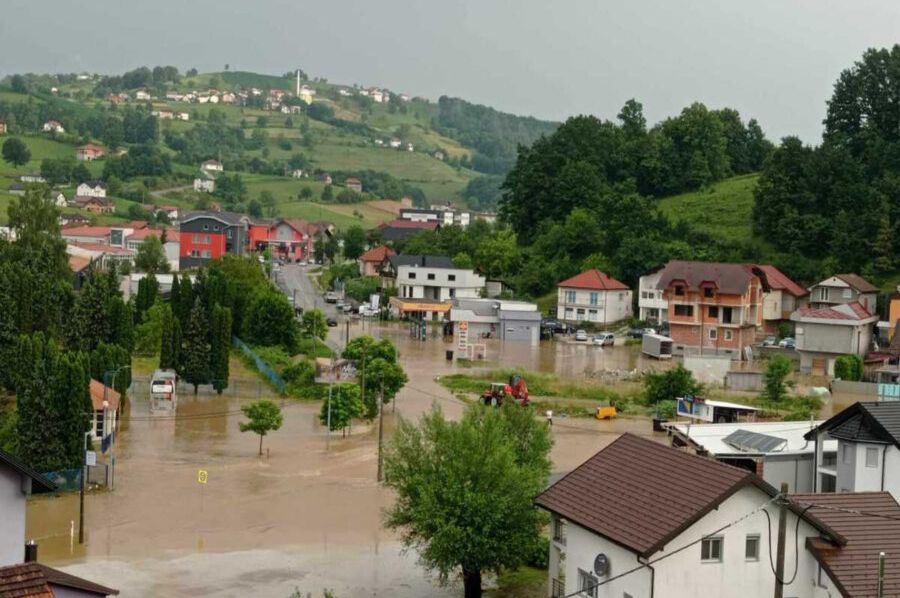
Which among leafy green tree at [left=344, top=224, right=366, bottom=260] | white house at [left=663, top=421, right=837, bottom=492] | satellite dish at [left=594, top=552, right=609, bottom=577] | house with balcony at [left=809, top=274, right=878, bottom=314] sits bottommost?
satellite dish at [left=594, top=552, right=609, bottom=577]

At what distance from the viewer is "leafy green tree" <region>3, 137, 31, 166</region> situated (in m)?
125

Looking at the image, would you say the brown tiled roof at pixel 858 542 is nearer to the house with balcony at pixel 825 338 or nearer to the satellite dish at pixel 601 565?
the satellite dish at pixel 601 565

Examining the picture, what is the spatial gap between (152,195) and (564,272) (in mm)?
66962

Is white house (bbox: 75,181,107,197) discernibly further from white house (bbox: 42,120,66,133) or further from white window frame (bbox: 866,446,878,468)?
white window frame (bbox: 866,446,878,468)

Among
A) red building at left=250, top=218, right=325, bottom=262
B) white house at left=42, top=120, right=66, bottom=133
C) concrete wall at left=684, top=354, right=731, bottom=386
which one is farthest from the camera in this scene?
white house at left=42, top=120, right=66, bottom=133

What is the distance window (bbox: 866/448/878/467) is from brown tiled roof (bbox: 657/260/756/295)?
103 feet

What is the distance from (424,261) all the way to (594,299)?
31.8ft

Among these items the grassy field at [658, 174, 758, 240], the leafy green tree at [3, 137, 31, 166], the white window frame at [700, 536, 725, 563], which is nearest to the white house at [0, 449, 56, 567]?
the white window frame at [700, 536, 725, 563]

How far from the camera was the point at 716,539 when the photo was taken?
1531cm

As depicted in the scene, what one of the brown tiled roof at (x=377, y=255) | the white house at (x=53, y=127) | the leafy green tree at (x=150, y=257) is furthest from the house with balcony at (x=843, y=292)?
the white house at (x=53, y=127)

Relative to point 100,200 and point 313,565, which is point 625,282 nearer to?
point 313,565

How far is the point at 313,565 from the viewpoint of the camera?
2108cm

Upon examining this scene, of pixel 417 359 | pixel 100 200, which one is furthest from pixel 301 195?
pixel 417 359

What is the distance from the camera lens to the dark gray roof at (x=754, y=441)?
22.5 meters
